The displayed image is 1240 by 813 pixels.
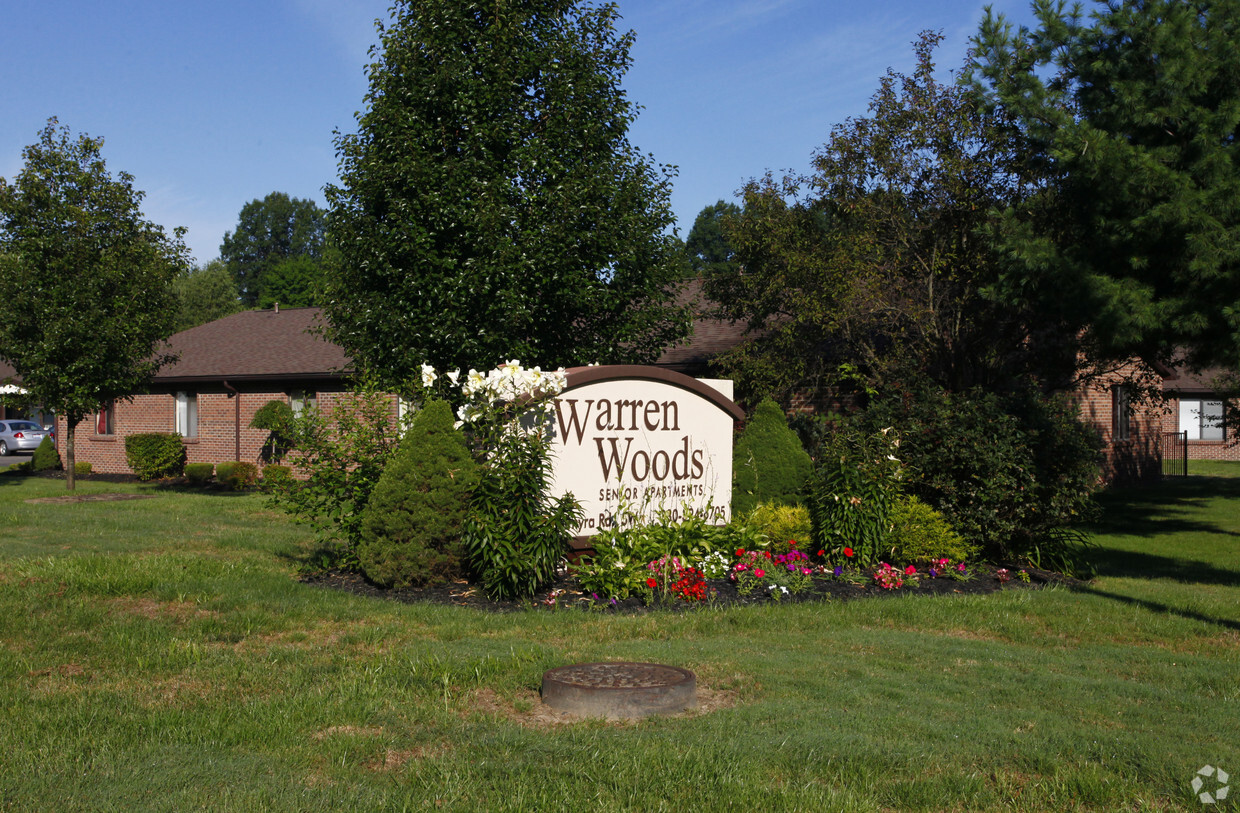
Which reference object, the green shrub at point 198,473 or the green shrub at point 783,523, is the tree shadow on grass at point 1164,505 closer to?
the green shrub at point 783,523

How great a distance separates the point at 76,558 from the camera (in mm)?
9812

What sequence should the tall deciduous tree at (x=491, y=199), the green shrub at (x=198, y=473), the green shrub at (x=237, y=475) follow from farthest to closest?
the green shrub at (x=198, y=473)
the green shrub at (x=237, y=475)
the tall deciduous tree at (x=491, y=199)

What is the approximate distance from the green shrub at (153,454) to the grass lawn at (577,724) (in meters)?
18.1

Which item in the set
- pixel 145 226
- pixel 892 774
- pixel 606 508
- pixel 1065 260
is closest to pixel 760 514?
pixel 606 508

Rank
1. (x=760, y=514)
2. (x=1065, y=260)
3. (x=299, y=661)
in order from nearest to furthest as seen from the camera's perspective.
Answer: (x=299, y=661), (x=760, y=514), (x=1065, y=260)

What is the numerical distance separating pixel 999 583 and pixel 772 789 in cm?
690

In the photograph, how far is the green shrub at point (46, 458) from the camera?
29.1 metres

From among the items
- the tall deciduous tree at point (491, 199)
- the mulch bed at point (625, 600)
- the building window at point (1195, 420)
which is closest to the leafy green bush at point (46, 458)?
the tall deciduous tree at point (491, 199)

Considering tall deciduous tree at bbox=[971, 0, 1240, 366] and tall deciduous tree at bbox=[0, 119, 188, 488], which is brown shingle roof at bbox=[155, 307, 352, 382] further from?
tall deciduous tree at bbox=[971, 0, 1240, 366]

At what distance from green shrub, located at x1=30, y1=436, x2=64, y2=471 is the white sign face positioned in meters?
25.2

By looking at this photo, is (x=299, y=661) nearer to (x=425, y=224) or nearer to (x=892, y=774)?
(x=892, y=774)

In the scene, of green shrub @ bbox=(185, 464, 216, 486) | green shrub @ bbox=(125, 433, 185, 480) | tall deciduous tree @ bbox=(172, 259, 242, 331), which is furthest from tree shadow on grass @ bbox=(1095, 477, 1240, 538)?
tall deciduous tree @ bbox=(172, 259, 242, 331)

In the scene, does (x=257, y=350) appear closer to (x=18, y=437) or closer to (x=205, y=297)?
(x=18, y=437)

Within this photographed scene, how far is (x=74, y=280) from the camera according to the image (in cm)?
1861
